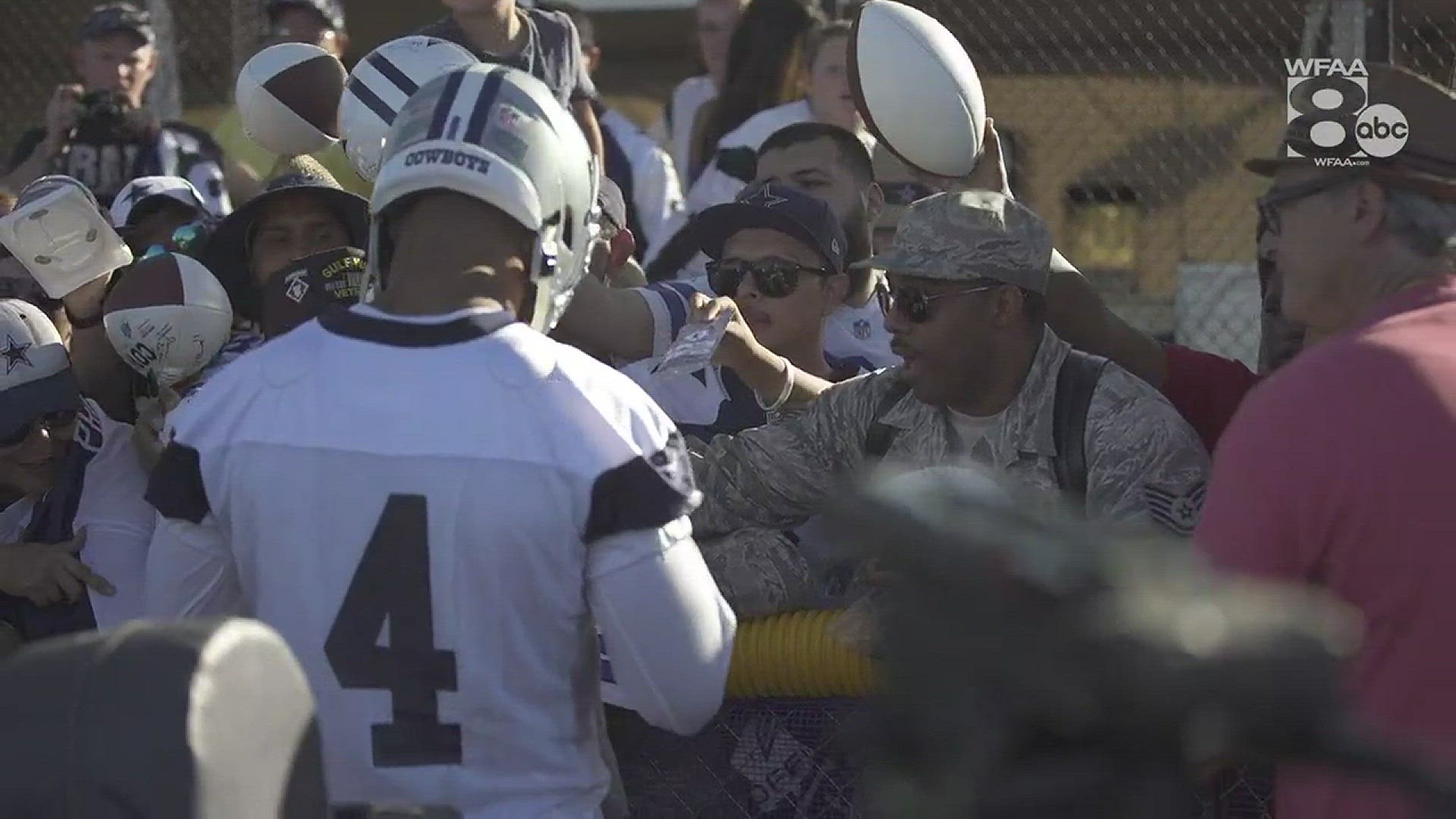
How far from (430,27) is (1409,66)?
4.17m

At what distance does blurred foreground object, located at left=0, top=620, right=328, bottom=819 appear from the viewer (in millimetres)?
2252

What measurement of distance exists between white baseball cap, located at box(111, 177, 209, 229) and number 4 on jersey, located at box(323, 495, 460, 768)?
3472mm

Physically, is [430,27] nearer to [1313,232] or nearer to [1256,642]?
[1313,232]

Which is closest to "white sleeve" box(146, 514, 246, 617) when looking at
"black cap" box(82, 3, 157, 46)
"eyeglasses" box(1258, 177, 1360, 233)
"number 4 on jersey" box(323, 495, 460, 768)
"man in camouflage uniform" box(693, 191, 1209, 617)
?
"number 4 on jersey" box(323, 495, 460, 768)

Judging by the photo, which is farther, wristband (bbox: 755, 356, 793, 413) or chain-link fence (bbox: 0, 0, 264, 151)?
chain-link fence (bbox: 0, 0, 264, 151)

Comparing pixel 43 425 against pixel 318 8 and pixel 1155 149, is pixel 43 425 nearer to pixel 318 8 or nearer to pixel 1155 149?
pixel 318 8

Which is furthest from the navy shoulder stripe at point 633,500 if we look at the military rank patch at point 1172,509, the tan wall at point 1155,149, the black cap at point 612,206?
the tan wall at point 1155,149

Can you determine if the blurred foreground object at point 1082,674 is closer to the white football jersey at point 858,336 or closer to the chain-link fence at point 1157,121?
the white football jersey at point 858,336

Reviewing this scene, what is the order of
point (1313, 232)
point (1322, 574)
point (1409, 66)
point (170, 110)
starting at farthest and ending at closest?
point (170, 110) → point (1409, 66) → point (1313, 232) → point (1322, 574)

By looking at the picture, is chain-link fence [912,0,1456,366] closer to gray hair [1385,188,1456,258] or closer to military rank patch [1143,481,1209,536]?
military rank patch [1143,481,1209,536]

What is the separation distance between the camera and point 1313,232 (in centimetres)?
329

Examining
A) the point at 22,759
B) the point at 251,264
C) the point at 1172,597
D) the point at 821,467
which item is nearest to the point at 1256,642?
the point at 1172,597

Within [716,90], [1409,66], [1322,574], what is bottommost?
[716,90]

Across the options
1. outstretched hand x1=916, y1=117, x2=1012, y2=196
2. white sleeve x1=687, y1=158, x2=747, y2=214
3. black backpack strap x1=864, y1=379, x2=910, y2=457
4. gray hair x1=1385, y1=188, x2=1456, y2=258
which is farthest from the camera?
white sleeve x1=687, y1=158, x2=747, y2=214
